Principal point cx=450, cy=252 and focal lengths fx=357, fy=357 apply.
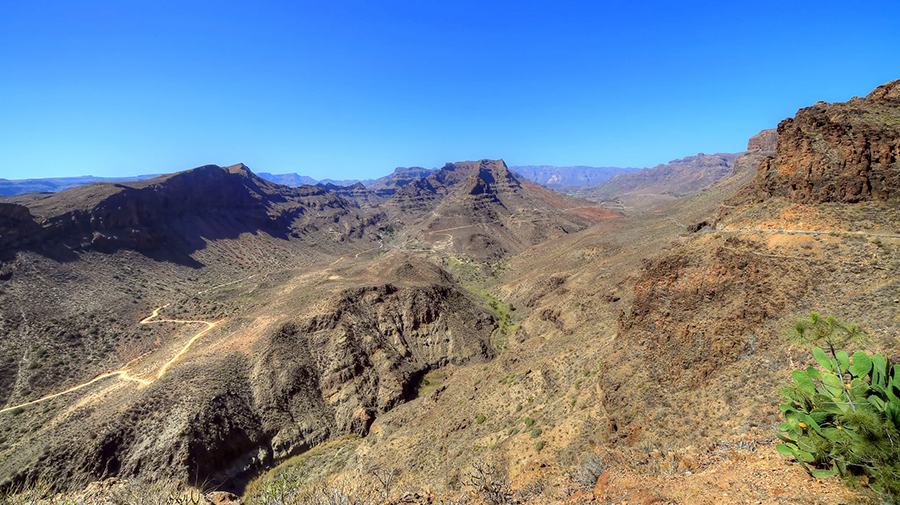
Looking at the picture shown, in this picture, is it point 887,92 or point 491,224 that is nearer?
point 887,92

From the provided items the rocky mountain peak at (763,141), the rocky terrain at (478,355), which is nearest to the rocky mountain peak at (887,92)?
the rocky terrain at (478,355)

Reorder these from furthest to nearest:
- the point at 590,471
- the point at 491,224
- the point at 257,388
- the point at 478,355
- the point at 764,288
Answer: the point at 491,224
the point at 478,355
the point at 257,388
the point at 764,288
the point at 590,471

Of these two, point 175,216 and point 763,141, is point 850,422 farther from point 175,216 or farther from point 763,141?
point 763,141

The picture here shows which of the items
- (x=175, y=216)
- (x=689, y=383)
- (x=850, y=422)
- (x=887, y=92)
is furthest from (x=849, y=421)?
(x=175, y=216)

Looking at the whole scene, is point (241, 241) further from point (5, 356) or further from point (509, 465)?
point (509, 465)

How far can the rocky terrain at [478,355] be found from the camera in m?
16.1

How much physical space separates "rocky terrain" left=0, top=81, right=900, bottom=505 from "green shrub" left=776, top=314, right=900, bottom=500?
0.75m

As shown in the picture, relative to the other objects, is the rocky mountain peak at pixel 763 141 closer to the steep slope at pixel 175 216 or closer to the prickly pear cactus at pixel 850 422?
the steep slope at pixel 175 216

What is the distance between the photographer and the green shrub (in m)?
7.89

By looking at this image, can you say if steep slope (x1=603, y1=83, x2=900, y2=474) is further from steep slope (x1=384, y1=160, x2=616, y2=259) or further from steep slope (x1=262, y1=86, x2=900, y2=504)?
steep slope (x1=384, y1=160, x2=616, y2=259)

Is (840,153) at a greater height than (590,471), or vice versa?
(840,153)

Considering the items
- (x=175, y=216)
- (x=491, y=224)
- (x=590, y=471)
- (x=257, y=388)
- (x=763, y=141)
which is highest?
(x=763, y=141)

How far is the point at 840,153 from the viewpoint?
21.7m

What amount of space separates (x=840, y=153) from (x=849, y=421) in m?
21.9
